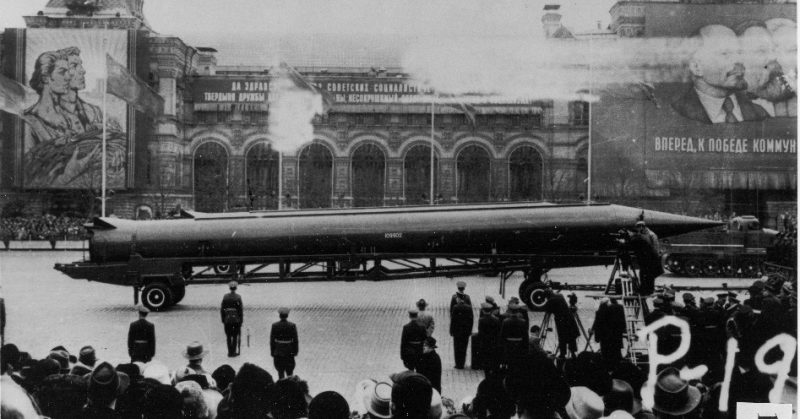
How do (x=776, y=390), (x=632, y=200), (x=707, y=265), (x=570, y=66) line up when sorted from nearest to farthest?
(x=776, y=390)
(x=707, y=265)
(x=570, y=66)
(x=632, y=200)

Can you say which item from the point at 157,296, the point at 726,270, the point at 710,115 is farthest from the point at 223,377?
the point at 710,115

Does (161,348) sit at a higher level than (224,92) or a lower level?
lower

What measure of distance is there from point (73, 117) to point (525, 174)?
2408cm

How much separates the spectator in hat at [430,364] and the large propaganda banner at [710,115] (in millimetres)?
13098

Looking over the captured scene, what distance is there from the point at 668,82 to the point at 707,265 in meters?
8.17

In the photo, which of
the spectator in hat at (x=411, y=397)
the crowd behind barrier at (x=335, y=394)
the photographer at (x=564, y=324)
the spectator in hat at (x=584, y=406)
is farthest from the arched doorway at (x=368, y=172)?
the spectator in hat at (x=411, y=397)

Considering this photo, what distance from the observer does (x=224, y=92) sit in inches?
1470

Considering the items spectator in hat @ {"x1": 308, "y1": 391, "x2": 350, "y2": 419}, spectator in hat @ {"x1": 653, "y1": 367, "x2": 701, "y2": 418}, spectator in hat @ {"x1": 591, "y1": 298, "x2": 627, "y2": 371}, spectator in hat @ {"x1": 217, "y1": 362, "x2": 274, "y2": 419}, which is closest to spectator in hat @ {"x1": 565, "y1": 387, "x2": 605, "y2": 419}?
spectator in hat @ {"x1": 653, "y1": 367, "x2": 701, "y2": 418}

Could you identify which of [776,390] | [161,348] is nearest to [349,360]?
[161,348]

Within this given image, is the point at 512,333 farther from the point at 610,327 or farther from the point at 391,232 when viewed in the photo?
the point at 391,232

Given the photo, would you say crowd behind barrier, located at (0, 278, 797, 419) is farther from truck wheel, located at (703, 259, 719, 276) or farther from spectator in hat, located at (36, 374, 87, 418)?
truck wheel, located at (703, 259, 719, 276)

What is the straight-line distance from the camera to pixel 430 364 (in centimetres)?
900

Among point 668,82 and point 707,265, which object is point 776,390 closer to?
point 707,265

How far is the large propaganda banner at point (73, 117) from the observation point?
3238 cm
